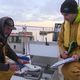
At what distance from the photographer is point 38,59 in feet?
32.7

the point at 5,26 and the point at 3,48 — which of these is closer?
the point at 5,26

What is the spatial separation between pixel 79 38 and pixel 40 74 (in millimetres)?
1856

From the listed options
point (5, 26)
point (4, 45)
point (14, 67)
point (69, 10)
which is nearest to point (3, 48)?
point (4, 45)

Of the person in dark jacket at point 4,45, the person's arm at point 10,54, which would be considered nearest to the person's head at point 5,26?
the person in dark jacket at point 4,45

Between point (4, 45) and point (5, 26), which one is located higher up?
point (5, 26)

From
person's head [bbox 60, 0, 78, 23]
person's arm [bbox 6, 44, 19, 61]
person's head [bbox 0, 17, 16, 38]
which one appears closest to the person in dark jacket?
person's head [bbox 0, 17, 16, 38]

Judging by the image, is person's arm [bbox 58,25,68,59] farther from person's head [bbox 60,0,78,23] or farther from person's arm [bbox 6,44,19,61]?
person's arm [bbox 6,44,19,61]

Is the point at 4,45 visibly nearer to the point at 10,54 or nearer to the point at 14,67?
the point at 10,54

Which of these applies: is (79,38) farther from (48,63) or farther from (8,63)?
(48,63)

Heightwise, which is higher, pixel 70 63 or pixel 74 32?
pixel 74 32

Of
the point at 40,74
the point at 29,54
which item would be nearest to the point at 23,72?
the point at 40,74

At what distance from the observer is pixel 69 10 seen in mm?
6852

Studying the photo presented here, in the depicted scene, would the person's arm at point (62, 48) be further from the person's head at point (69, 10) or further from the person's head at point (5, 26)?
the person's head at point (5, 26)

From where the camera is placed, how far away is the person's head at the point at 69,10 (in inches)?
269
